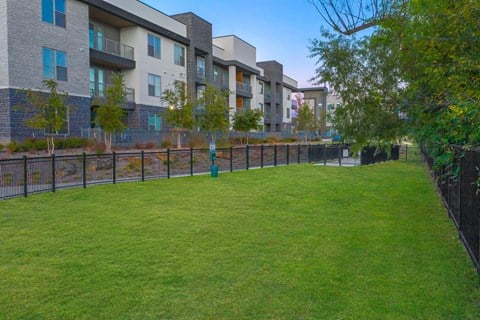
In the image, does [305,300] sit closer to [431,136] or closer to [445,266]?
[445,266]

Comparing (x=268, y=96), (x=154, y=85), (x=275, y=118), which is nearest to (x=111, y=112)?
(x=154, y=85)

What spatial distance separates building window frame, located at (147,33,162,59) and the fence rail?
15.0 metres

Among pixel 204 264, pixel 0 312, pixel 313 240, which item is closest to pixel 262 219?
pixel 313 240

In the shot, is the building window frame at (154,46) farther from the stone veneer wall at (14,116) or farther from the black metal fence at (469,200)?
the black metal fence at (469,200)

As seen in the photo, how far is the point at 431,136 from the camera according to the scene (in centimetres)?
559

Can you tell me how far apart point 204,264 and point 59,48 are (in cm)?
2203

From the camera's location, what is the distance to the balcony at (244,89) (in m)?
48.4

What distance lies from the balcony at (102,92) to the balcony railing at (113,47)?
2486mm

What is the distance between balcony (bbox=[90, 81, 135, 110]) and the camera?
26.1 metres

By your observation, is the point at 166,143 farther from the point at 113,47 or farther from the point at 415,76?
the point at 415,76

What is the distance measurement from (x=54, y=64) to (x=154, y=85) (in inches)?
381

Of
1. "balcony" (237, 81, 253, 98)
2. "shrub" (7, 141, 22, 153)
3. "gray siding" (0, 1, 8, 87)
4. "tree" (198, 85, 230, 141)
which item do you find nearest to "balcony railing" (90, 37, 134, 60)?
"tree" (198, 85, 230, 141)

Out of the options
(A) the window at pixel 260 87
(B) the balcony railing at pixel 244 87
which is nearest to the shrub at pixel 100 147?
(B) the balcony railing at pixel 244 87

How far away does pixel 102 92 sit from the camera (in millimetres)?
27141
